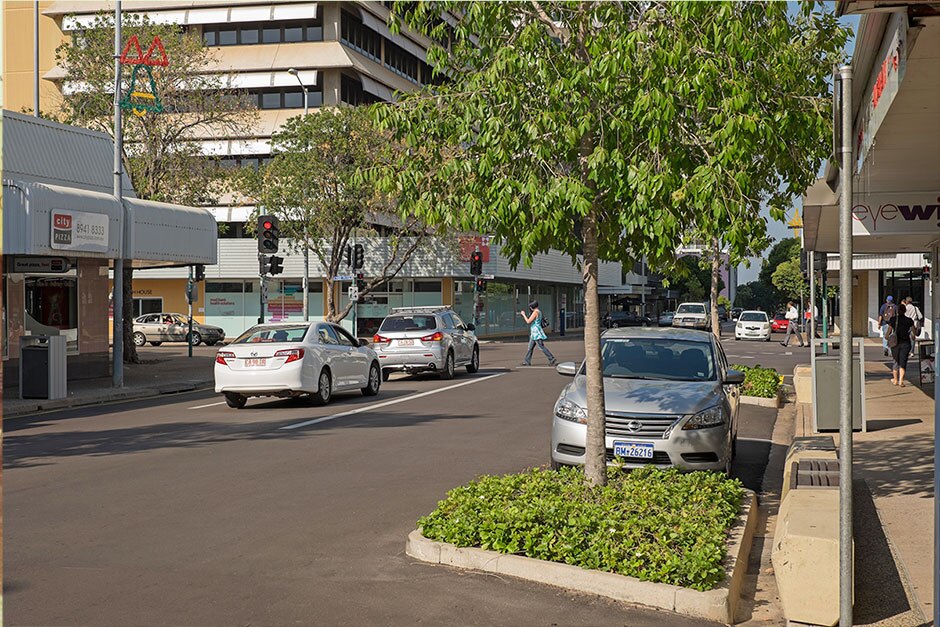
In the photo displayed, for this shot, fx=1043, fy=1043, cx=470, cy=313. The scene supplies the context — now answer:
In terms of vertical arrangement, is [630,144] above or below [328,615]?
above

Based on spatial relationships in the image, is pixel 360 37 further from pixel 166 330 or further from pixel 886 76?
pixel 886 76

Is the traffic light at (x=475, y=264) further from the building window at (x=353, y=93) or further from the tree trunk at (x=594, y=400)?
the tree trunk at (x=594, y=400)

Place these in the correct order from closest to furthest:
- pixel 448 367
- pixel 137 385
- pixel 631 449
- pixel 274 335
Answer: pixel 631 449, pixel 274 335, pixel 137 385, pixel 448 367

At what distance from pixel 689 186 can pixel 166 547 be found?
15.5ft

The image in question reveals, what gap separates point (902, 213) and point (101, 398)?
1560 centimetres

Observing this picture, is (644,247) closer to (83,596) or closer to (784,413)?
(83,596)

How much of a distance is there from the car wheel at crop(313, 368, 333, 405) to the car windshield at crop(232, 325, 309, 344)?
81 cm

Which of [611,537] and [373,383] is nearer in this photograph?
[611,537]

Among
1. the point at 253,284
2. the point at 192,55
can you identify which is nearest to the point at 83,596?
the point at 192,55

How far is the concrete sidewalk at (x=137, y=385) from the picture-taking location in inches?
Answer: 765

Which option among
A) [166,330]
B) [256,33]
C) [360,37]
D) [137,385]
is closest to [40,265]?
[137,385]

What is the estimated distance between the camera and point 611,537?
6.94 metres

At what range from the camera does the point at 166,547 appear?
25.2ft

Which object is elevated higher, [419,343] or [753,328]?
[419,343]
